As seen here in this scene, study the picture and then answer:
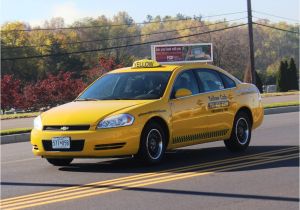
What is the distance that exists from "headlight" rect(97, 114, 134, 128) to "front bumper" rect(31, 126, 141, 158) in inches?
2.3

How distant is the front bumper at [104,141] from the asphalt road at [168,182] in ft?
0.95

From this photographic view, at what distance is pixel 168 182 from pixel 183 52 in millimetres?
38951

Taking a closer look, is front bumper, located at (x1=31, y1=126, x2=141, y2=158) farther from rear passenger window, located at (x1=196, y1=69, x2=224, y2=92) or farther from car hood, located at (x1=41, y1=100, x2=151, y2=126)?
rear passenger window, located at (x1=196, y1=69, x2=224, y2=92)

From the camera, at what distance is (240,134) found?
11.3 m

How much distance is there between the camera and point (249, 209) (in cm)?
638

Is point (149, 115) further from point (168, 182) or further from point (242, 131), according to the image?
point (242, 131)

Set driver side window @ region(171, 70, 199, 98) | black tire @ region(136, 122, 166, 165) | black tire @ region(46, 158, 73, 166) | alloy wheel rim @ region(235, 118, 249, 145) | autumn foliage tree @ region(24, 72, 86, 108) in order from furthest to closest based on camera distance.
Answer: autumn foliage tree @ region(24, 72, 86, 108) → alloy wheel rim @ region(235, 118, 249, 145) → driver side window @ region(171, 70, 199, 98) → black tire @ region(46, 158, 73, 166) → black tire @ region(136, 122, 166, 165)

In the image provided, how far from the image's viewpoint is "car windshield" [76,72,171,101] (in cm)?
992

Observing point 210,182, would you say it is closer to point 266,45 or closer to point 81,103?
point 81,103

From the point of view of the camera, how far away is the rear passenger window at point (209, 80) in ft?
35.2

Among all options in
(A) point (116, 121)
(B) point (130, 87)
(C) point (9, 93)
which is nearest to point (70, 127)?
(A) point (116, 121)

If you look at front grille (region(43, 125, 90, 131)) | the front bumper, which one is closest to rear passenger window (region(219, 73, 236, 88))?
the front bumper

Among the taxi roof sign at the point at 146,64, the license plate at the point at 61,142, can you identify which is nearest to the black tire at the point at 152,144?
the license plate at the point at 61,142

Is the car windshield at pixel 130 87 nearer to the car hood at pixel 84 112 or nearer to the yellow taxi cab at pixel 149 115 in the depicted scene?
the yellow taxi cab at pixel 149 115
